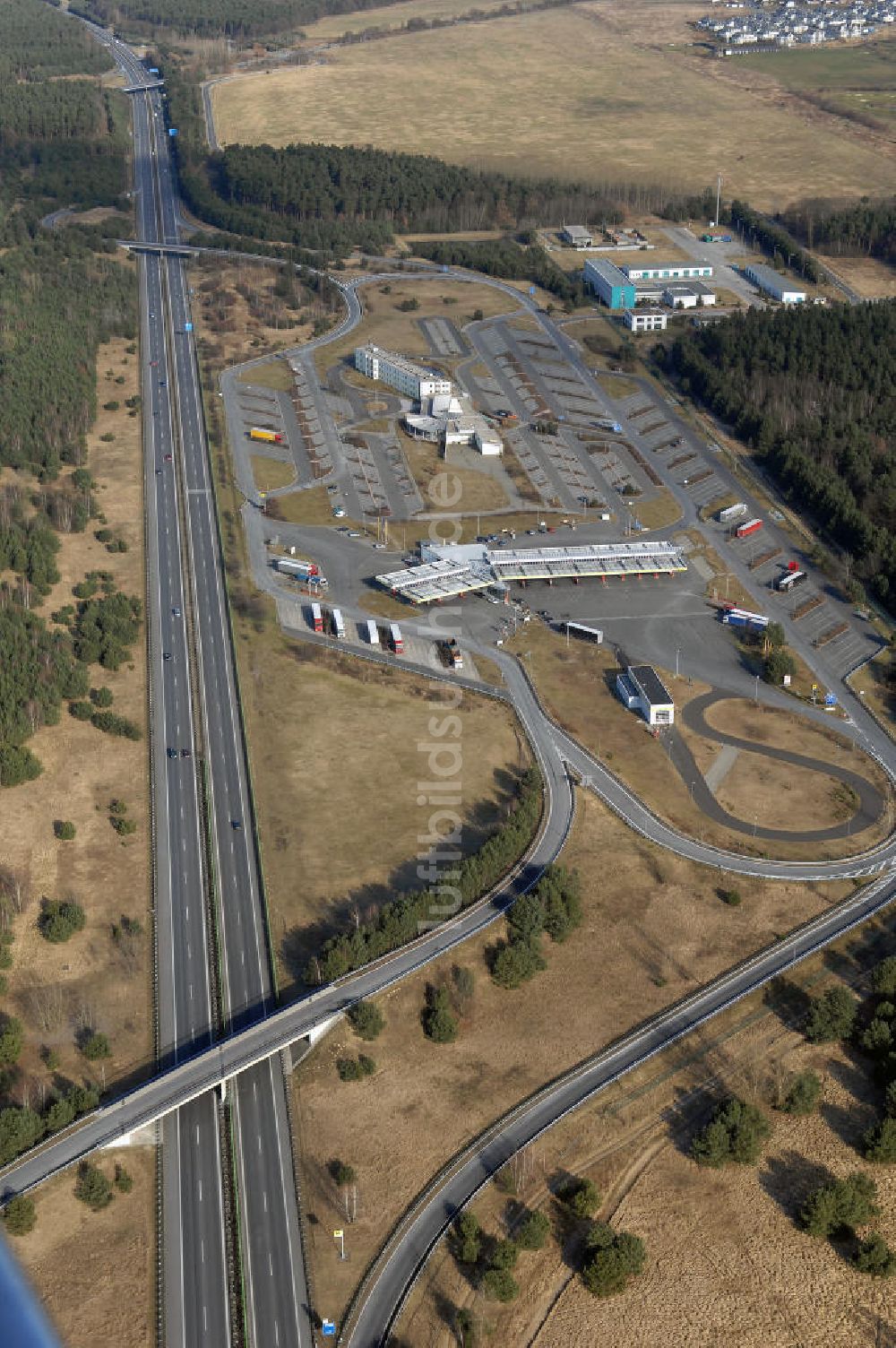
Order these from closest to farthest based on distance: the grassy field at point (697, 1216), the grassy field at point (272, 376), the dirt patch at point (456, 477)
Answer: the grassy field at point (697, 1216), the dirt patch at point (456, 477), the grassy field at point (272, 376)

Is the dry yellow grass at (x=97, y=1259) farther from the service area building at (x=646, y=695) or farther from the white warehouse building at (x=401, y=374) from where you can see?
the white warehouse building at (x=401, y=374)

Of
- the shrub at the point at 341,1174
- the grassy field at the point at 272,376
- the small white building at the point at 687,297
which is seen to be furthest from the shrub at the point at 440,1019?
the small white building at the point at 687,297

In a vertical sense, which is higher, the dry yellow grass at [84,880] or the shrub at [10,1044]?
the shrub at [10,1044]

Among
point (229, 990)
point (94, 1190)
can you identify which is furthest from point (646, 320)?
point (94, 1190)

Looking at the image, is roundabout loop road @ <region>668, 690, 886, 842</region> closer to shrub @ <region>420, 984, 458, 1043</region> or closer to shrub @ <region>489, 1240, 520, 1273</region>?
shrub @ <region>420, 984, 458, 1043</region>

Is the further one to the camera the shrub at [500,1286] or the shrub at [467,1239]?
the shrub at [467,1239]

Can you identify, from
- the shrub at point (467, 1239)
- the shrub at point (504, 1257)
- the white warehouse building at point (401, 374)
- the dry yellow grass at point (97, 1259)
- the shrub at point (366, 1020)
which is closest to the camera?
the dry yellow grass at point (97, 1259)

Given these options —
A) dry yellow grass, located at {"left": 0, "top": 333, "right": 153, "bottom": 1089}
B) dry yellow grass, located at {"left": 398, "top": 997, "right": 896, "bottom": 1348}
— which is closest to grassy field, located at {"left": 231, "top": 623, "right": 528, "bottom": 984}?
dry yellow grass, located at {"left": 0, "top": 333, "right": 153, "bottom": 1089}

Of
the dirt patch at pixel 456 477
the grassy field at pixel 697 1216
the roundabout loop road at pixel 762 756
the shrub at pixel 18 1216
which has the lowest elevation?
the roundabout loop road at pixel 762 756

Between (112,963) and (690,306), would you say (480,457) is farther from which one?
(112,963)
